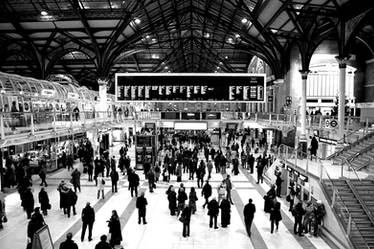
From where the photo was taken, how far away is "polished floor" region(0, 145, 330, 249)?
396 inches

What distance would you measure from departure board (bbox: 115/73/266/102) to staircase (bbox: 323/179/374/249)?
11.4 m

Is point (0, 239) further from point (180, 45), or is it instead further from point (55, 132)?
point (180, 45)

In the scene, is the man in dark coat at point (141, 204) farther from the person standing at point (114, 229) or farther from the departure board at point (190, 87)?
→ the departure board at point (190, 87)

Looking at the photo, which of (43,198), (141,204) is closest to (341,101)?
(141,204)

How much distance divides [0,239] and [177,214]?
597 centimetres

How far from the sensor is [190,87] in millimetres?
22438

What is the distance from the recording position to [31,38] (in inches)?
1144

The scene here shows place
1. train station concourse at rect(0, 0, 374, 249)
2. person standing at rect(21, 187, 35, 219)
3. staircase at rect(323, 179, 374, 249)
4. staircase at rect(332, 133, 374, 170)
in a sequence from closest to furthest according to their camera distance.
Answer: staircase at rect(323, 179, 374, 249) < train station concourse at rect(0, 0, 374, 249) < person standing at rect(21, 187, 35, 219) < staircase at rect(332, 133, 374, 170)

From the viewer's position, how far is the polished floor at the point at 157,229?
396 inches

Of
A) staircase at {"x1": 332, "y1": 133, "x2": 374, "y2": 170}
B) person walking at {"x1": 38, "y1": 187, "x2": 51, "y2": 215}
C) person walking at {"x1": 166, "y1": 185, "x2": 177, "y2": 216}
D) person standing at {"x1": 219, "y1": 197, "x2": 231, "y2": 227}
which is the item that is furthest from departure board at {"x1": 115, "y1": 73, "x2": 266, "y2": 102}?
person standing at {"x1": 219, "y1": 197, "x2": 231, "y2": 227}

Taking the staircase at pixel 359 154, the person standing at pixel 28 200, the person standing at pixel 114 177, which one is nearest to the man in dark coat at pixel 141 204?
the person standing at pixel 28 200

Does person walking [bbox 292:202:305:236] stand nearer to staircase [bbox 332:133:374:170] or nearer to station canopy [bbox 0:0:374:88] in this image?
staircase [bbox 332:133:374:170]

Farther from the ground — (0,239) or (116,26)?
(116,26)

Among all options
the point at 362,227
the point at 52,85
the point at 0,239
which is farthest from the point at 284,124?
the point at 0,239
